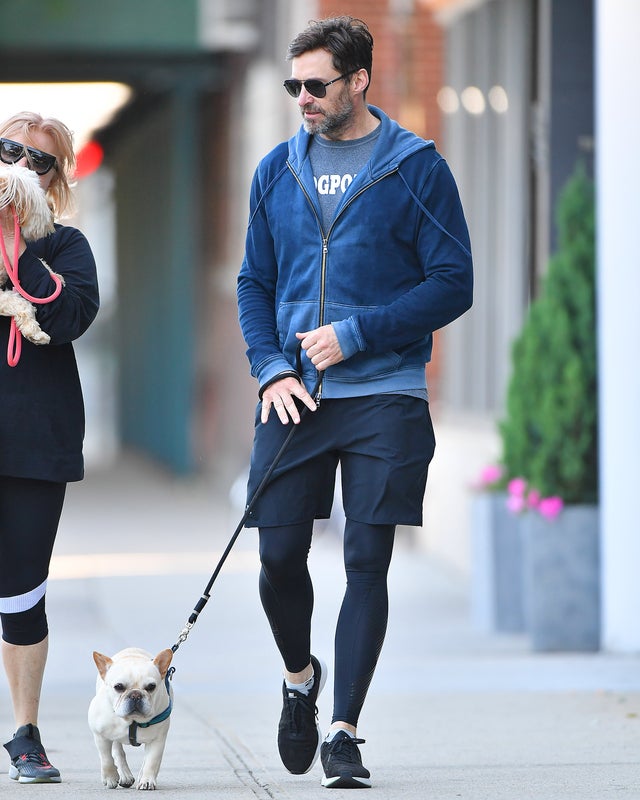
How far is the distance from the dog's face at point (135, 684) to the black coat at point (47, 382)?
1.68ft

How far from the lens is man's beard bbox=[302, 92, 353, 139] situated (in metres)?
4.07

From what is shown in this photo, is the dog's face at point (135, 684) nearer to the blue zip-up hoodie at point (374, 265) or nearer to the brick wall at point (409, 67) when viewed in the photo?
the blue zip-up hoodie at point (374, 265)

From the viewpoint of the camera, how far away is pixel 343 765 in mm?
3979

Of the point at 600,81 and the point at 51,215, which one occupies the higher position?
the point at 600,81

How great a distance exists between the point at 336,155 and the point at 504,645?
3737 millimetres

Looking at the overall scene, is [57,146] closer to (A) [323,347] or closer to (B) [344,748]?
(A) [323,347]

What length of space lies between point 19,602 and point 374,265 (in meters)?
1.28

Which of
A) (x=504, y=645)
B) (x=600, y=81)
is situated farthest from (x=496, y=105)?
(x=504, y=645)

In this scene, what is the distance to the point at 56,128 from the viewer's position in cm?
414

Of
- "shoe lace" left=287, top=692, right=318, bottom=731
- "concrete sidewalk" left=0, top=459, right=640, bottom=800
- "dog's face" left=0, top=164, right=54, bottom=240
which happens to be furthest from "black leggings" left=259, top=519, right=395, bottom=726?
"dog's face" left=0, top=164, right=54, bottom=240

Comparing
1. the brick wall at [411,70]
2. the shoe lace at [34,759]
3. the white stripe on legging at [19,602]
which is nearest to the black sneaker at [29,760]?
the shoe lace at [34,759]

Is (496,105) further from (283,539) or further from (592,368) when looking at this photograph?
(283,539)

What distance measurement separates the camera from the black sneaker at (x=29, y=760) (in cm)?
414

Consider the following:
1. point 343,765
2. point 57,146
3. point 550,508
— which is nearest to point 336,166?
point 57,146
